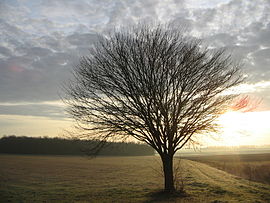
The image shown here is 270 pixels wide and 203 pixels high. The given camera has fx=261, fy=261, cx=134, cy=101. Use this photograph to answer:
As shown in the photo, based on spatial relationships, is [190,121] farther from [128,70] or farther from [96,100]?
[96,100]

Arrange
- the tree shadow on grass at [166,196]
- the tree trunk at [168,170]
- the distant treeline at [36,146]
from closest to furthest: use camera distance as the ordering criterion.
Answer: the tree shadow on grass at [166,196]
the tree trunk at [168,170]
the distant treeline at [36,146]

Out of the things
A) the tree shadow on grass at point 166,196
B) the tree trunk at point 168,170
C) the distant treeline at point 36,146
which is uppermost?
the distant treeline at point 36,146

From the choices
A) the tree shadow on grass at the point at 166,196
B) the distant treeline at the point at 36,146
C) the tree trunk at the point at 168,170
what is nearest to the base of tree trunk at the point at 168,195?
the tree shadow on grass at the point at 166,196

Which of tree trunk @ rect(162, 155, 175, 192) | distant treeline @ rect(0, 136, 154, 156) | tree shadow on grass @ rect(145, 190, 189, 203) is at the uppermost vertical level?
distant treeline @ rect(0, 136, 154, 156)

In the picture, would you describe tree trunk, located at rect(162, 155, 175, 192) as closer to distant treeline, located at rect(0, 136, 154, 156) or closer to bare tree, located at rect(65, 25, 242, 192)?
bare tree, located at rect(65, 25, 242, 192)

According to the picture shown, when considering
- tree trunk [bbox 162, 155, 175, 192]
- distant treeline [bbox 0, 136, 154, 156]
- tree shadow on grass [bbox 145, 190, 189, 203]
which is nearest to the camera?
tree shadow on grass [bbox 145, 190, 189, 203]

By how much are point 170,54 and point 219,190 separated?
1066cm

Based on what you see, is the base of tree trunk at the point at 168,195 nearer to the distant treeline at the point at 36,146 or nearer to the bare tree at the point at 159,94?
the bare tree at the point at 159,94

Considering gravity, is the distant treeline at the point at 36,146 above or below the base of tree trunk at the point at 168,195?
above

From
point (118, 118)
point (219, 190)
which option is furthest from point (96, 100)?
point (219, 190)

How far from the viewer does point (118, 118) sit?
17.0 m

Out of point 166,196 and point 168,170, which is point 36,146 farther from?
point 166,196

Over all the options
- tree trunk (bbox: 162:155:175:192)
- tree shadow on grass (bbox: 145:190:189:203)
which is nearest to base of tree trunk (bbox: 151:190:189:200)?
tree shadow on grass (bbox: 145:190:189:203)

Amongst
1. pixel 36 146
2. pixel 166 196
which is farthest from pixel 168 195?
pixel 36 146
